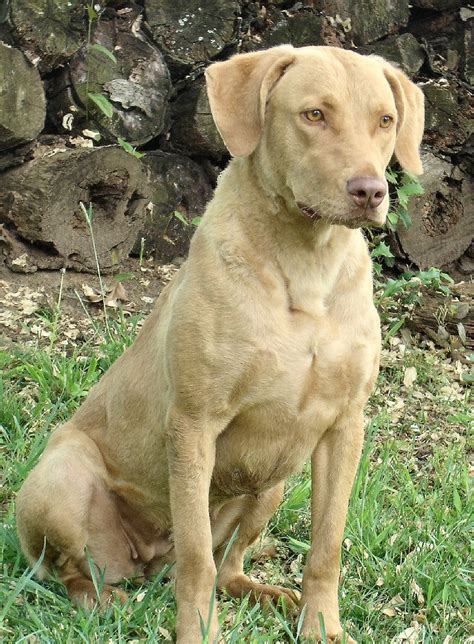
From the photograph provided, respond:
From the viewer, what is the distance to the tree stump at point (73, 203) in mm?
5129

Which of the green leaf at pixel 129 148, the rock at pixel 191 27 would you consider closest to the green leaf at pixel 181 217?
the green leaf at pixel 129 148

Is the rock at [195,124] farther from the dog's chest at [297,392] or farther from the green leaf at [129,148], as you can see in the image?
the dog's chest at [297,392]

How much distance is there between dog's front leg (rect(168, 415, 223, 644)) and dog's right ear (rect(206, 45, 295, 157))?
87 centimetres

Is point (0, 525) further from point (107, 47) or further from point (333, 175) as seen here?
point (107, 47)

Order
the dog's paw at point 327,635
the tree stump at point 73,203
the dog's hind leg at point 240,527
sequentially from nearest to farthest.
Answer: the dog's paw at point 327,635, the dog's hind leg at point 240,527, the tree stump at point 73,203

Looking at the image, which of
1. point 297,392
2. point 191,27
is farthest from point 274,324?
point 191,27

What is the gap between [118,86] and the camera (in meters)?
5.34

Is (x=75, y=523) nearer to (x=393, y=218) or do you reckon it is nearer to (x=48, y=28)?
(x=48, y=28)

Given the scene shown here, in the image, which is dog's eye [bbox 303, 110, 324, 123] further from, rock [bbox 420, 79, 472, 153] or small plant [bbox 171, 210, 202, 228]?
rock [bbox 420, 79, 472, 153]

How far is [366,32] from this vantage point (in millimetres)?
6102

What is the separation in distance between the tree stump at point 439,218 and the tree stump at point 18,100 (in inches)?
99.1

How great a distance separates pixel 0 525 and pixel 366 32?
3923mm

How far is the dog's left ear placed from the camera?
10.4 feet

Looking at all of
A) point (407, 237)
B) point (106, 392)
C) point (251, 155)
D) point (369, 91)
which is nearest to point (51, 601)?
point (106, 392)
